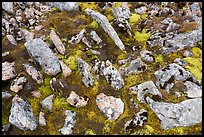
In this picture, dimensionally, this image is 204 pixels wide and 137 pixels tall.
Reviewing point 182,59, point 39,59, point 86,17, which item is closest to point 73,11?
point 86,17

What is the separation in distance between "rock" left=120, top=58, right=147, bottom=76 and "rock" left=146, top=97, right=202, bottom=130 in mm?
2559

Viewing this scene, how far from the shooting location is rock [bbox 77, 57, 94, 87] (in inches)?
674

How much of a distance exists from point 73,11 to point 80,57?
6443 millimetres

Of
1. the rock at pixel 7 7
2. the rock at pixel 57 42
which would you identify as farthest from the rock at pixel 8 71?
the rock at pixel 7 7

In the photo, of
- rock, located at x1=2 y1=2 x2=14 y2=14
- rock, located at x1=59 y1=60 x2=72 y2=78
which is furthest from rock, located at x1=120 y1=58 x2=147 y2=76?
rock, located at x1=2 y1=2 x2=14 y2=14

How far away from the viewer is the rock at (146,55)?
1900 cm

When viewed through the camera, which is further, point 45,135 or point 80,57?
point 80,57

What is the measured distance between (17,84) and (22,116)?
2.56 metres

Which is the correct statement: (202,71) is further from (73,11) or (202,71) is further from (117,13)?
(73,11)

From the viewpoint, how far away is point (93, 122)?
15.4 metres

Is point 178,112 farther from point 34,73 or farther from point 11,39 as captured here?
point 11,39

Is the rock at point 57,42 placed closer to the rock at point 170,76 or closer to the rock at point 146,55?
the rock at point 146,55

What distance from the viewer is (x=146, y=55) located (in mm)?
19219

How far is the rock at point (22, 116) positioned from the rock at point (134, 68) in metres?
5.85
